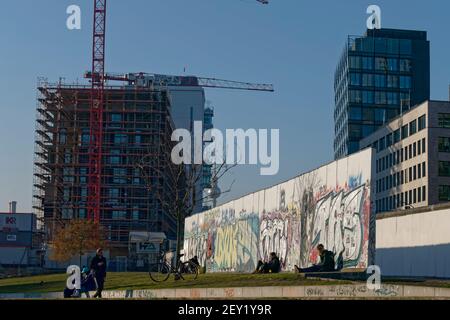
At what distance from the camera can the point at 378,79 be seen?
150 m

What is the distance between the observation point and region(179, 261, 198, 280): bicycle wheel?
36906mm

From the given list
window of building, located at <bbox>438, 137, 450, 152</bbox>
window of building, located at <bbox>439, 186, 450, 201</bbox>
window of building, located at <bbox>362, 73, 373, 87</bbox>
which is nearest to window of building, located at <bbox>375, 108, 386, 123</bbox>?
window of building, located at <bbox>362, 73, 373, 87</bbox>

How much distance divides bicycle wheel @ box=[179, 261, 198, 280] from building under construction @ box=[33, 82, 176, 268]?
381 ft

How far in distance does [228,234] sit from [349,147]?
10012 centimetres

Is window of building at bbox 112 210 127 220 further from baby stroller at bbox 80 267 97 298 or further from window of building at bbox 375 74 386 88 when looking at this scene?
baby stroller at bbox 80 267 97 298

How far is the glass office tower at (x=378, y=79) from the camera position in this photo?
490 feet

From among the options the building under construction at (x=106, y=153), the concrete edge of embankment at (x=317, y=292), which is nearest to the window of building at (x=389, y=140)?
the building under construction at (x=106, y=153)

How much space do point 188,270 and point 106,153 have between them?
12245 centimetres

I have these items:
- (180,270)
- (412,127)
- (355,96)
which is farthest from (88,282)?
(355,96)

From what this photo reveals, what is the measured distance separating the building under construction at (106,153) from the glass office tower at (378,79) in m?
36.1

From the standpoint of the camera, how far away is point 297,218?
37.4 meters

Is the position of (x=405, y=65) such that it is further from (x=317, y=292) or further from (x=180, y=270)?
(x=317, y=292)

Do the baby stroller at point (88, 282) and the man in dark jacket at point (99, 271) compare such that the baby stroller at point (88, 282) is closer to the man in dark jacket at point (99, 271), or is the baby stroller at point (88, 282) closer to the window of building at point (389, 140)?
the man in dark jacket at point (99, 271)
